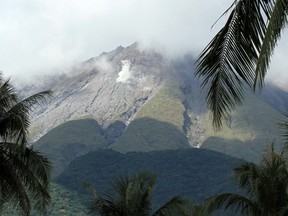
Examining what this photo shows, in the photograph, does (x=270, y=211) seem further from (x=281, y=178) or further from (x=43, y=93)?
(x=43, y=93)

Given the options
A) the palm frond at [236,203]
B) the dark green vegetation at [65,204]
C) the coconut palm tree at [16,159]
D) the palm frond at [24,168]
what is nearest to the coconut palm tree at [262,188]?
the palm frond at [236,203]

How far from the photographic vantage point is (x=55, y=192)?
178 metres

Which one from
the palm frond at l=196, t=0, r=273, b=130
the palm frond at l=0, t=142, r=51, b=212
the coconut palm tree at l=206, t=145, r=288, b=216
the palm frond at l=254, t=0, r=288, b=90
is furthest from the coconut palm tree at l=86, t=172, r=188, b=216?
the palm frond at l=254, t=0, r=288, b=90

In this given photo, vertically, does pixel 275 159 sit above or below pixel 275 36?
above

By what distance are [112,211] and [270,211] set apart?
6627 millimetres

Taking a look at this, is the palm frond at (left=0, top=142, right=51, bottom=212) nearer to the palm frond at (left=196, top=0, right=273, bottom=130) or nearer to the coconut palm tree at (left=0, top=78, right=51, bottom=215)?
the coconut palm tree at (left=0, top=78, right=51, bottom=215)

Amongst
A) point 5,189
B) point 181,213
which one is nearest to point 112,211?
point 181,213

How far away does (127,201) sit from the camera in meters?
23.5

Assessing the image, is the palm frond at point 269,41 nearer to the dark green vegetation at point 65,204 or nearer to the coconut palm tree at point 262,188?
the coconut palm tree at point 262,188

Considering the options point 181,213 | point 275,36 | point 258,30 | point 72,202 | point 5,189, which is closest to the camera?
point 275,36

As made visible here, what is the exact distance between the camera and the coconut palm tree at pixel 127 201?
23.4 metres

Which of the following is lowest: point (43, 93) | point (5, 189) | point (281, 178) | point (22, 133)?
point (5, 189)

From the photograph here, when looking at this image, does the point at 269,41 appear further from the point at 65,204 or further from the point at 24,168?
the point at 65,204

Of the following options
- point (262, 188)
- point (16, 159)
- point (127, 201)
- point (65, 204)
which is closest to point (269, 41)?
point (262, 188)
